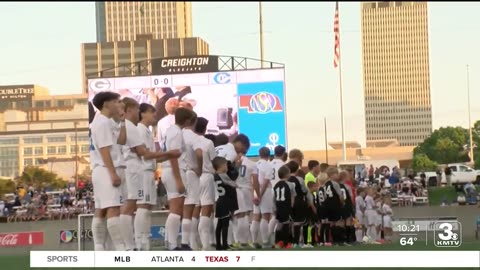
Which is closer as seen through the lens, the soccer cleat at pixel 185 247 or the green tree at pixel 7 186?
the soccer cleat at pixel 185 247

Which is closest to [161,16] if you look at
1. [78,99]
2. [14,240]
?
[78,99]

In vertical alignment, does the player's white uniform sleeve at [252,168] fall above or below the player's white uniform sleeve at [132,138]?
below

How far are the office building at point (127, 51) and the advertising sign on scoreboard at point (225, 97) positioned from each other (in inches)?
163

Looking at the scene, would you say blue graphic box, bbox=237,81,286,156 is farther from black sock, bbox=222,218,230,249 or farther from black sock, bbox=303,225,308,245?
black sock, bbox=222,218,230,249

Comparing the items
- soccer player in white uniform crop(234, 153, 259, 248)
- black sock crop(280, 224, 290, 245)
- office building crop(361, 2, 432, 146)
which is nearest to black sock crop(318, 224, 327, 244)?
black sock crop(280, 224, 290, 245)

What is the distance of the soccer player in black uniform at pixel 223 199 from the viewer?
13.1 metres

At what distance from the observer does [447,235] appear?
13.5 metres

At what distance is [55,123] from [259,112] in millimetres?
66934

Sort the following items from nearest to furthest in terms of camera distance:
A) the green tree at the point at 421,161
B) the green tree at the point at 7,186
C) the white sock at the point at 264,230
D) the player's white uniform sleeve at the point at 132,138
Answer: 1. the player's white uniform sleeve at the point at 132,138
2. the white sock at the point at 264,230
3. the green tree at the point at 7,186
4. the green tree at the point at 421,161

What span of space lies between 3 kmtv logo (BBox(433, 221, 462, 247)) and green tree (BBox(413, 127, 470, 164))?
101 metres

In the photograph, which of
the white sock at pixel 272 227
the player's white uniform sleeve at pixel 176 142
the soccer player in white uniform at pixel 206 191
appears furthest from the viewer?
the white sock at pixel 272 227

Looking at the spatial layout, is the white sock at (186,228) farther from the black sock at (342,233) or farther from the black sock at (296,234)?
the black sock at (342,233)

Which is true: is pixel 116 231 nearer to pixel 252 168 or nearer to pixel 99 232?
pixel 99 232

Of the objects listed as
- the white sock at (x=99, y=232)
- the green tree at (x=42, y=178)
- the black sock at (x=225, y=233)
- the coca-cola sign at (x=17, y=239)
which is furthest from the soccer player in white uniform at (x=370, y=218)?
the green tree at (x=42, y=178)
